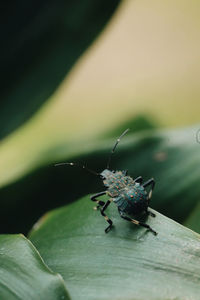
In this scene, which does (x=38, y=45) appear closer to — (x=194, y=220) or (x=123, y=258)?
(x=194, y=220)

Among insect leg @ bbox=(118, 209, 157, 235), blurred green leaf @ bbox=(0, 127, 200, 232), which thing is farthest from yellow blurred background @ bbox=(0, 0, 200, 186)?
insect leg @ bbox=(118, 209, 157, 235)

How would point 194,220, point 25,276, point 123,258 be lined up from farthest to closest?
point 194,220, point 123,258, point 25,276

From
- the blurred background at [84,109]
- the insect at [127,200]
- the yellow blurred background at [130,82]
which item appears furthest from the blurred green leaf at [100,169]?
the yellow blurred background at [130,82]

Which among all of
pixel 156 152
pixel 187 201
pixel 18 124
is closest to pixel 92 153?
pixel 156 152

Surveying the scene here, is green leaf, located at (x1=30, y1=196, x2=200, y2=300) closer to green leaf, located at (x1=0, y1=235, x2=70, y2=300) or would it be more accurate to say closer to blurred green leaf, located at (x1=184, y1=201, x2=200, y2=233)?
green leaf, located at (x1=0, y1=235, x2=70, y2=300)

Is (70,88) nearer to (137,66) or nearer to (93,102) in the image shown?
(93,102)

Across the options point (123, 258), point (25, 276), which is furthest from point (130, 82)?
point (25, 276)
